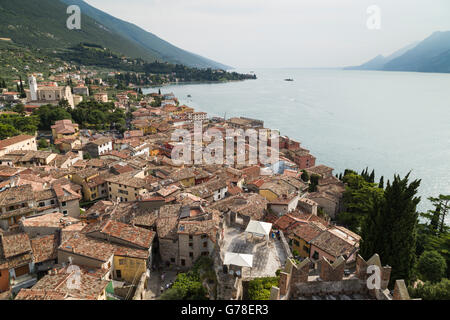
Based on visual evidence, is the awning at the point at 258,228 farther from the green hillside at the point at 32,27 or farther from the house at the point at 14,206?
the green hillside at the point at 32,27

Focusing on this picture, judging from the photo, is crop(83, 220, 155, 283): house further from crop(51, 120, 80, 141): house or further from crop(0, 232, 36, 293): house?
crop(51, 120, 80, 141): house

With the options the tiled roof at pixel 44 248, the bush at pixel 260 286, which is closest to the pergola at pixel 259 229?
the bush at pixel 260 286

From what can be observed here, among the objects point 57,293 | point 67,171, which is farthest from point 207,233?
point 67,171

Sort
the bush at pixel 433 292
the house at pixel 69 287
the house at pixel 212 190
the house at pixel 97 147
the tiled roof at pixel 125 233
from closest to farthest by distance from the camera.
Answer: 1. the house at pixel 69 287
2. the bush at pixel 433 292
3. the tiled roof at pixel 125 233
4. the house at pixel 212 190
5. the house at pixel 97 147

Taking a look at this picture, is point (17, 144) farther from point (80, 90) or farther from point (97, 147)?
point (80, 90)

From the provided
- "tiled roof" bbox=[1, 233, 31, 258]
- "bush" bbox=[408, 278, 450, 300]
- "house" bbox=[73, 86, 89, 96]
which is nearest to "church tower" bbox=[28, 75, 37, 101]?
"house" bbox=[73, 86, 89, 96]

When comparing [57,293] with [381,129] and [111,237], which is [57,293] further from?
[381,129]
